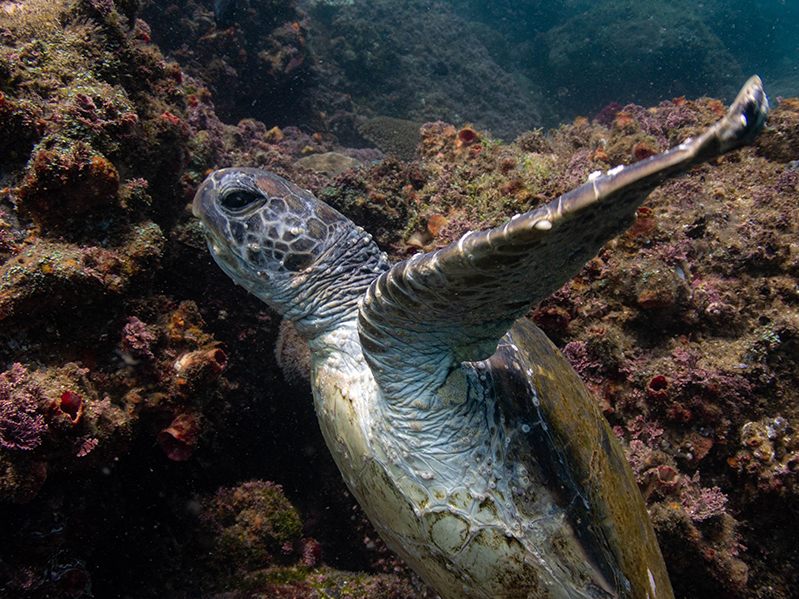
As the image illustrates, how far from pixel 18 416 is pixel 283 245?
5.41 ft

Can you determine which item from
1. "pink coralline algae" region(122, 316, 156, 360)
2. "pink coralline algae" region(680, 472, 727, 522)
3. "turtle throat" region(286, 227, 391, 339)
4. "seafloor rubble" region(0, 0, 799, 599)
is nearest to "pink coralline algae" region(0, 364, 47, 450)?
"seafloor rubble" region(0, 0, 799, 599)

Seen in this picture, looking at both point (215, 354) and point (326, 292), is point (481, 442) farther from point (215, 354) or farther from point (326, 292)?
point (215, 354)

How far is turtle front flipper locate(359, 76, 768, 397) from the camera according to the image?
83cm

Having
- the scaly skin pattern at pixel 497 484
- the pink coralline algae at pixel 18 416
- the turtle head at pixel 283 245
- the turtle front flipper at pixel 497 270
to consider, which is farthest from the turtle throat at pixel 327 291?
the pink coralline algae at pixel 18 416

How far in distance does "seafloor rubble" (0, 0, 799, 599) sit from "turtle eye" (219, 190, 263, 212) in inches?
27.4

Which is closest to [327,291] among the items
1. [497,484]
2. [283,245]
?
[283,245]

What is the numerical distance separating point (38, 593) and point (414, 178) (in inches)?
181

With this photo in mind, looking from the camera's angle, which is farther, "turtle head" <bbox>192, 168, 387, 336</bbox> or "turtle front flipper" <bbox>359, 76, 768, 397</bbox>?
"turtle head" <bbox>192, 168, 387, 336</bbox>

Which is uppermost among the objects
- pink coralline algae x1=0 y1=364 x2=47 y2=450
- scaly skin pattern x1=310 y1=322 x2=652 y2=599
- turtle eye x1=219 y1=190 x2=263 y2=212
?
turtle eye x1=219 y1=190 x2=263 y2=212

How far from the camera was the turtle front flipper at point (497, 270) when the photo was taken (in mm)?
829

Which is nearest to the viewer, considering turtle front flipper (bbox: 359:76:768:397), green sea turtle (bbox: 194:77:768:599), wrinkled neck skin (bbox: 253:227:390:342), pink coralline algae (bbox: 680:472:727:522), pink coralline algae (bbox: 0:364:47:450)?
turtle front flipper (bbox: 359:76:768:397)

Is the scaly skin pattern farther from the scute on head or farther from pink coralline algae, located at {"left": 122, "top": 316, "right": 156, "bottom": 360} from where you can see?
pink coralline algae, located at {"left": 122, "top": 316, "right": 156, "bottom": 360}

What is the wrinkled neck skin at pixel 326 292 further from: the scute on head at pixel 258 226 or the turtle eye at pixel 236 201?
the turtle eye at pixel 236 201

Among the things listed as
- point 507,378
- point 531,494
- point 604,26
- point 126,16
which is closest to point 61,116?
point 126,16
